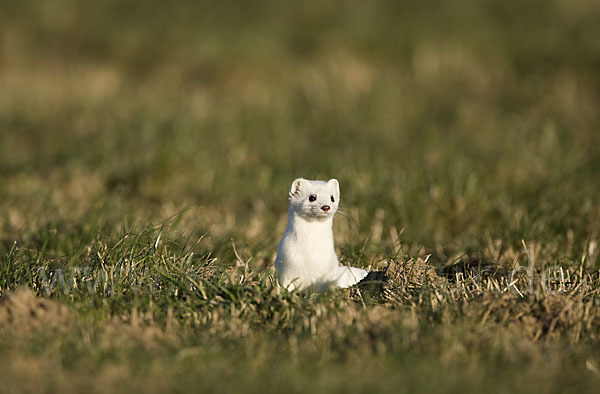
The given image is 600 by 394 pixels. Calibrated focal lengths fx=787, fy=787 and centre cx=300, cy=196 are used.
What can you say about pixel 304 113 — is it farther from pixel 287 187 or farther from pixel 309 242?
pixel 309 242

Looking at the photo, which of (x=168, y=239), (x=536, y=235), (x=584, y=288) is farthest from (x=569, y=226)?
(x=168, y=239)

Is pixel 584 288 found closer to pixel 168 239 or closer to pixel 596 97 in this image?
pixel 168 239

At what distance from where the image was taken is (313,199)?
152 inches

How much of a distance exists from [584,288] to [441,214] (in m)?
2.24

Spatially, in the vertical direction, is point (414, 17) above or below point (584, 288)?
above

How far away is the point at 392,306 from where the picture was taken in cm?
400

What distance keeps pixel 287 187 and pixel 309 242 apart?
317 cm

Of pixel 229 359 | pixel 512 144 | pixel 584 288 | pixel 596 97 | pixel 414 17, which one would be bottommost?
pixel 229 359

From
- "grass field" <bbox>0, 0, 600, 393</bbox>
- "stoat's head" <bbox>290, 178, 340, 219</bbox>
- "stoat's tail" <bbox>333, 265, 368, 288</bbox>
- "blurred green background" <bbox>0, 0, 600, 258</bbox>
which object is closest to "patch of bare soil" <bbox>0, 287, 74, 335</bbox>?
"grass field" <bbox>0, 0, 600, 393</bbox>

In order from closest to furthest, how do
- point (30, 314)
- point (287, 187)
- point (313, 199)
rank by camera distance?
point (30, 314) < point (313, 199) < point (287, 187)

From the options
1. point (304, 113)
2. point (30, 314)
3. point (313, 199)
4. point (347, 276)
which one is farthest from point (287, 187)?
point (30, 314)

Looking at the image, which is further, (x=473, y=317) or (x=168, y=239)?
Result: (x=168, y=239)

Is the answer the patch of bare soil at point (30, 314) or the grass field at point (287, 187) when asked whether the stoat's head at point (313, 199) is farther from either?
the patch of bare soil at point (30, 314)

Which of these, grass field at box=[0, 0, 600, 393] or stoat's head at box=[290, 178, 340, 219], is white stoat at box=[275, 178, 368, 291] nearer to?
stoat's head at box=[290, 178, 340, 219]
